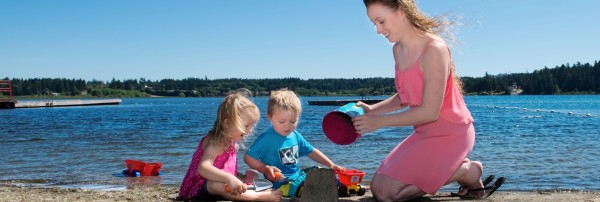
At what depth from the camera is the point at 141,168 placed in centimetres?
939

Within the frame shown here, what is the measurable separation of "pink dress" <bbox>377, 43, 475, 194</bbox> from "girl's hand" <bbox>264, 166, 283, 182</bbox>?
83 cm

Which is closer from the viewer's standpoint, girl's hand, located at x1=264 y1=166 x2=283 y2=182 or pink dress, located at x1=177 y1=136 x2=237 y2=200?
girl's hand, located at x1=264 y1=166 x2=283 y2=182

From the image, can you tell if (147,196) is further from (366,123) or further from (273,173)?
(366,123)

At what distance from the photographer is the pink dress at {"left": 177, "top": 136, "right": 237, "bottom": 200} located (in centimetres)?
529

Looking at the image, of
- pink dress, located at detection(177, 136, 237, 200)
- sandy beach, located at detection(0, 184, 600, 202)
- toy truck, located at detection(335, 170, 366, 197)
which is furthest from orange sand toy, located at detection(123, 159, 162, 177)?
toy truck, located at detection(335, 170, 366, 197)

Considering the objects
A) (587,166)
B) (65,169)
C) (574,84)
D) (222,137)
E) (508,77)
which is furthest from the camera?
(508,77)

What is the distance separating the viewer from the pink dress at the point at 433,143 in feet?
16.2

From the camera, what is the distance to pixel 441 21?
5.02 meters

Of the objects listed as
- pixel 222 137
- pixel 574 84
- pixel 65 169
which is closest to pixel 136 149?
pixel 65 169

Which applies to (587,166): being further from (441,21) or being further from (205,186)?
(205,186)

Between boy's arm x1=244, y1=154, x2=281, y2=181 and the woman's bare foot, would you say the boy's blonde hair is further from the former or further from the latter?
the woman's bare foot

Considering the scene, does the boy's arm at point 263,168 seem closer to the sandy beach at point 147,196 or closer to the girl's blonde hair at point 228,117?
the girl's blonde hair at point 228,117

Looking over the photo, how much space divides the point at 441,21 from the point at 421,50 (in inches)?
13.6

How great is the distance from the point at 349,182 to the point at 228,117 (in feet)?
3.96
